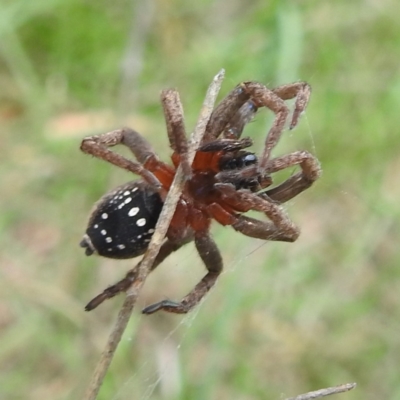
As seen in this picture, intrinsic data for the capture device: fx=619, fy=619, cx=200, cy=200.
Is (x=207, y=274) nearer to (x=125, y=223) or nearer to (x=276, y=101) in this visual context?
(x=125, y=223)

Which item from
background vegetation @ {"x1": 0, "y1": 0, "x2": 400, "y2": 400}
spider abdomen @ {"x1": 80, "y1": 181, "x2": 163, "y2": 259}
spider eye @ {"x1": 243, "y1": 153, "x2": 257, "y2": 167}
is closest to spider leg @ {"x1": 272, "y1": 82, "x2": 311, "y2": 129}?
spider eye @ {"x1": 243, "y1": 153, "x2": 257, "y2": 167}

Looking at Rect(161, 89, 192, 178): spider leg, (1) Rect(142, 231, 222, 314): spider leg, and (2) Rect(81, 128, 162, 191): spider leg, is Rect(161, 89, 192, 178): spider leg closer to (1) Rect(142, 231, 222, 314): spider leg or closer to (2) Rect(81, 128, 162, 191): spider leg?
(2) Rect(81, 128, 162, 191): spider leg

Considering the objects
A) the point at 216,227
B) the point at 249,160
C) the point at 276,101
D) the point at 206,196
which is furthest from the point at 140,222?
the point at 216,227

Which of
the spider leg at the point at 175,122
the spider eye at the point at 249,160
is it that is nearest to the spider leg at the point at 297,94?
the spider eye at the point at 249,160

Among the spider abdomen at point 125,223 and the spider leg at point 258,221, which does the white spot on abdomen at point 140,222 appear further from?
the spider leg at point 258,221

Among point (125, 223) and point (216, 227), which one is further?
point (216, 227)

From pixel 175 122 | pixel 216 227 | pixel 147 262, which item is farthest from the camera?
pixel 216 227

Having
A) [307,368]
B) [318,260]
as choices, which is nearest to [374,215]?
[318,260]

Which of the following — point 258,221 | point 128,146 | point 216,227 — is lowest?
point 216,227
